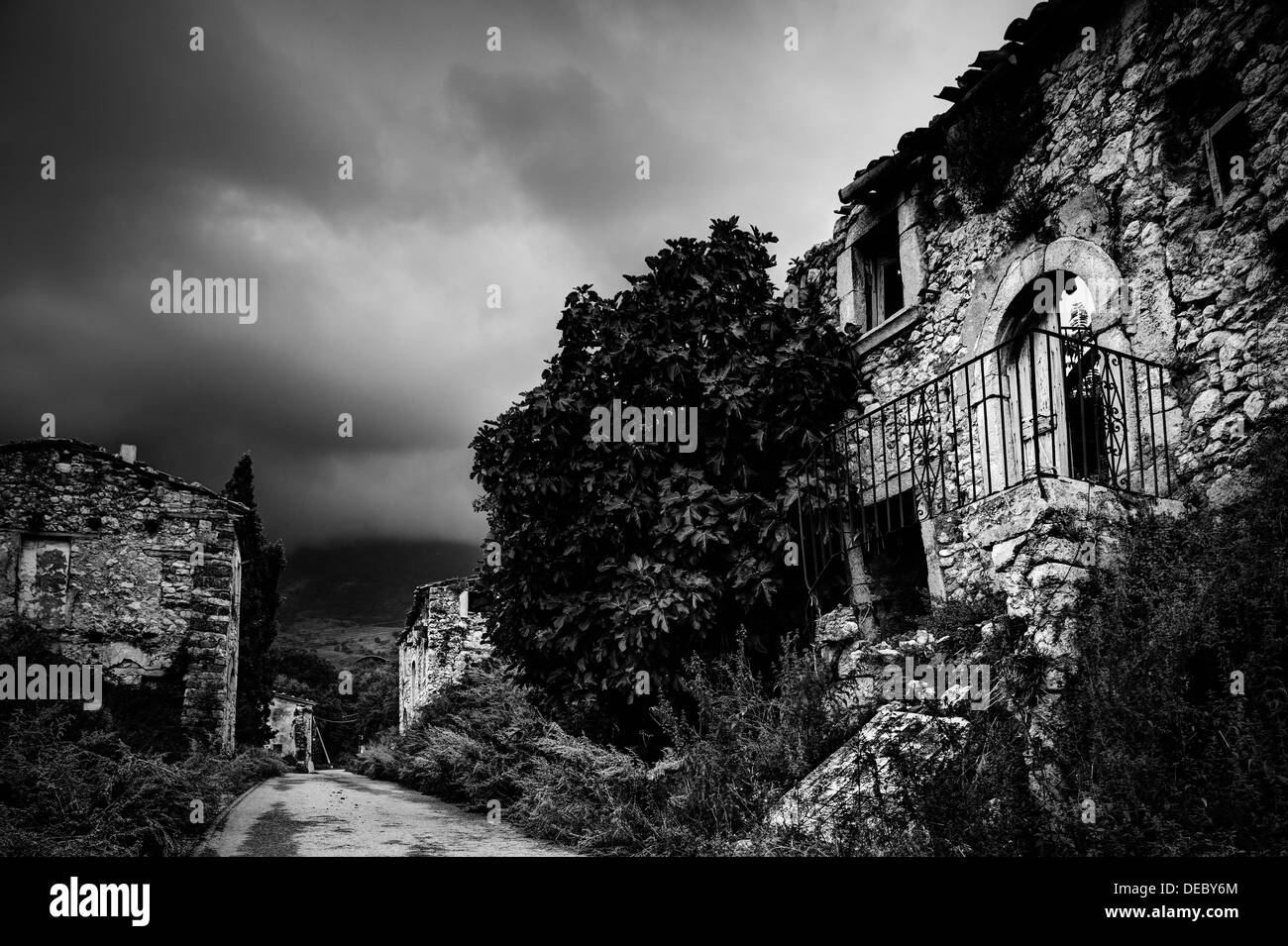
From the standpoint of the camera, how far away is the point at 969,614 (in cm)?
519

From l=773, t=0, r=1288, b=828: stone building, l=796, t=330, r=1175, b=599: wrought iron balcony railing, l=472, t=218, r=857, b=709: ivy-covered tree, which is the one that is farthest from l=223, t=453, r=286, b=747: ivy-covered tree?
l=773, t=0, r=1288, b=828: stone building

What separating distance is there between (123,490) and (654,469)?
9516 mm

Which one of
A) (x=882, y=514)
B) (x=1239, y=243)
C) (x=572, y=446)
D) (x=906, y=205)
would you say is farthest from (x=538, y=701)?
(x=1239, y=243)

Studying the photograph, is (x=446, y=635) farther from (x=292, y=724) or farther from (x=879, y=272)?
(x=292, y=724)

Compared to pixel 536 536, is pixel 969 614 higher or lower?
lower

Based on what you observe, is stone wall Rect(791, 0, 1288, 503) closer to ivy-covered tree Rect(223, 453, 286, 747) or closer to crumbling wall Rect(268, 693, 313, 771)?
ivy-covered tree Rect(223, 453, 286, 747)

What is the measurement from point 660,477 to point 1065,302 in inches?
150

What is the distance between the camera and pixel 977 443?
25.1ft

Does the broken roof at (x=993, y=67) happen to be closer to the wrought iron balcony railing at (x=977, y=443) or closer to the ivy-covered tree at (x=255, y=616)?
the wrought iron balcony railing at (x=977, y=443)

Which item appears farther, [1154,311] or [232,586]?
[232,586]

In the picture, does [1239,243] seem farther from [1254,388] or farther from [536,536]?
[536,536]

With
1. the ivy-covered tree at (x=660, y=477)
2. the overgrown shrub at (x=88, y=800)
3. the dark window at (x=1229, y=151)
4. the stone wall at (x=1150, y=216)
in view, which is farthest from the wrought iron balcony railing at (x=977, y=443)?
the overgrown shrub at (x=88, y=800)

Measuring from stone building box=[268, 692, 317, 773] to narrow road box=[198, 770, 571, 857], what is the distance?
96.6 ft
